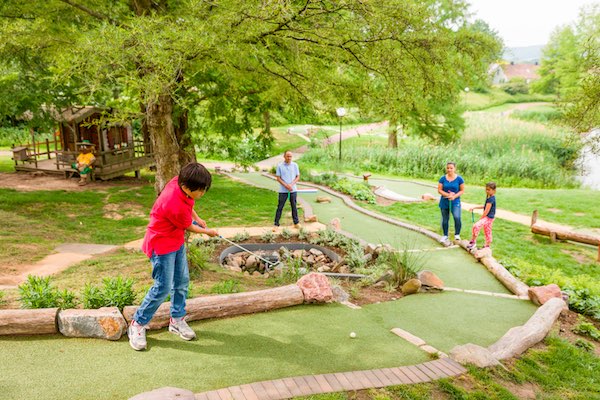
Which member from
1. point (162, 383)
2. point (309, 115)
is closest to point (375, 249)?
point (309, 115)

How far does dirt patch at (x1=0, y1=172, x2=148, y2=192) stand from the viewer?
1477 centimetres

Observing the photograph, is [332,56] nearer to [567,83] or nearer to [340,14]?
[340,14]

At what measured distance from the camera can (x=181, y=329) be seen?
4.36 metres

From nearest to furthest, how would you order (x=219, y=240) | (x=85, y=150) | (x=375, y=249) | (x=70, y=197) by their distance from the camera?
(x=375, y=249) < (x=219, y=240) < (x=70, y=197) < (x=85, y=150)

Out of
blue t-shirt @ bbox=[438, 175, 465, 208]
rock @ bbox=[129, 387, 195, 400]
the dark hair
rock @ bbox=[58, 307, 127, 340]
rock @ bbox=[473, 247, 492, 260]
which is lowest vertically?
rock @ bbox=[473, 247, 492, 260]

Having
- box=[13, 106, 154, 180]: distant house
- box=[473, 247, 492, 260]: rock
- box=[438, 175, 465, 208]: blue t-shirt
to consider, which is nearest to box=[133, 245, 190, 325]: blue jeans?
box=[473, 247, 492, 260]: rock

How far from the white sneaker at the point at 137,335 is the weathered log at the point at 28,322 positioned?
0.77m

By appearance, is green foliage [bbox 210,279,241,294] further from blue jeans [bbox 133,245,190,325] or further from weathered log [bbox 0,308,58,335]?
weathered log [bbox 0,308,58,335]

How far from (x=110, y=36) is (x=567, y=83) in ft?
124

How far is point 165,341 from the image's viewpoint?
4.25 metres

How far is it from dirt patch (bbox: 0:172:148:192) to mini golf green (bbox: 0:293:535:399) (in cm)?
1203

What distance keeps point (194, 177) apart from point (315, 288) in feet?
7.58

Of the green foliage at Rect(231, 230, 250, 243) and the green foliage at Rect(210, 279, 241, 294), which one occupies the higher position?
the green foliage at Rect(210, 279, 241, 294)

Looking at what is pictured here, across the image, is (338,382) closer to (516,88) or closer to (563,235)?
(563,235)
